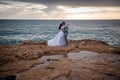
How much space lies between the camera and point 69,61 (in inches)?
187

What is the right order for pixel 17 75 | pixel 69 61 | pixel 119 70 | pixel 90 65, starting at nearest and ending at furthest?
1. pixel 17 75
2. pixel 119 70
3. pixel 90 65
4. pixel 69 61

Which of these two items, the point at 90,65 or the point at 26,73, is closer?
the point at 26,73

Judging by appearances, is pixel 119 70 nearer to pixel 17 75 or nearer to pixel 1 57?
pixel 17 75

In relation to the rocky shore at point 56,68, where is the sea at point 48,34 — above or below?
below

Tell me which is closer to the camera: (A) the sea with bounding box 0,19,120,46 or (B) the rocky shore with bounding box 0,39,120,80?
(B) the rocky shore with bounding box 0,39,120,80

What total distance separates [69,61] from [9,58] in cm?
170

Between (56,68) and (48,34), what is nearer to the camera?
(56,68)

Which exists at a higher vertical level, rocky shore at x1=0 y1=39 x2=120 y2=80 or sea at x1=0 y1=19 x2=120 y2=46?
rocky shore at x1=0 y1=39 x2=120 y2=80

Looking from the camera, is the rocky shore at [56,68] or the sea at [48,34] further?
the sea at [48,34]

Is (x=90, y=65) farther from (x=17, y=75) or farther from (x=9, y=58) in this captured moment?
(x=9, y=58)

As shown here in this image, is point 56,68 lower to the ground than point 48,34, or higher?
higher

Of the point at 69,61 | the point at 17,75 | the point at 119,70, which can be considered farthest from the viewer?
→ the point at 69,61

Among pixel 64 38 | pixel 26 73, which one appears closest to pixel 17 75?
pixel 26 73

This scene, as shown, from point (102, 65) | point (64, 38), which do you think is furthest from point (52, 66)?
point (64, 38)
